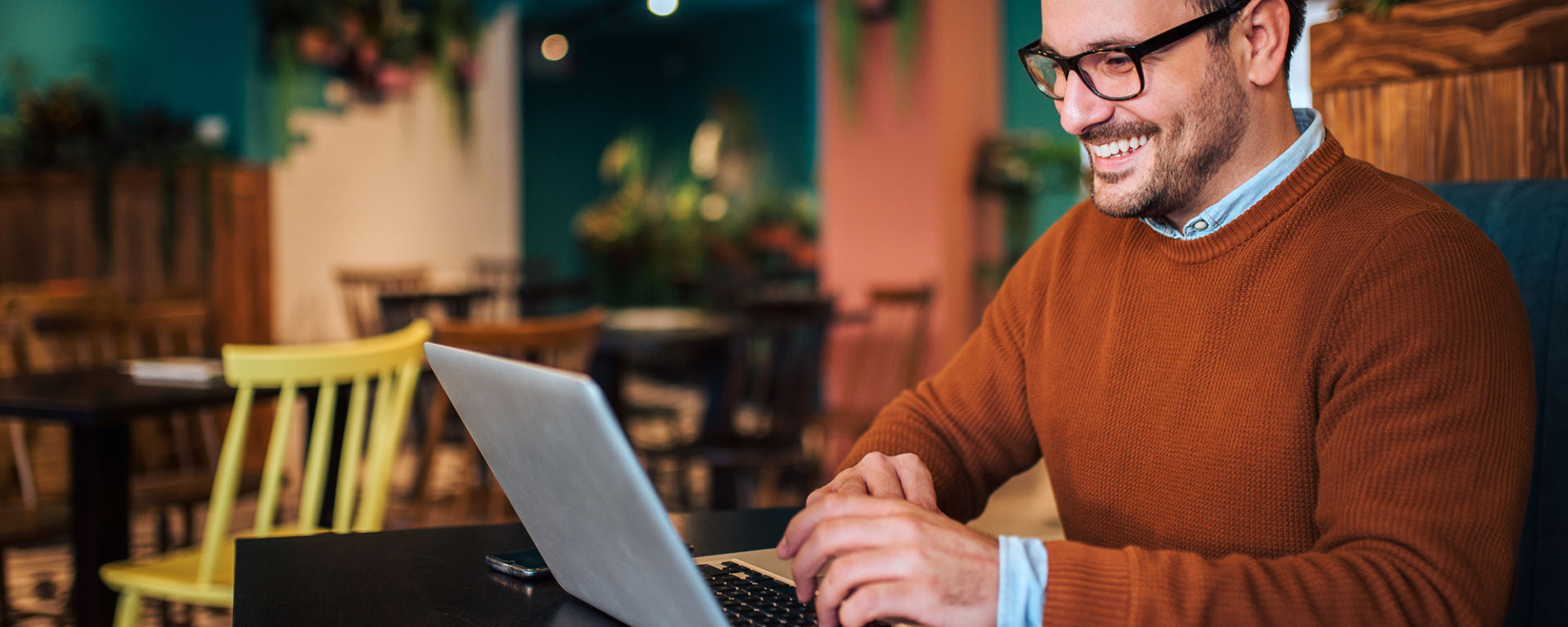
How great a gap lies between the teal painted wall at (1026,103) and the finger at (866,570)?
4499 mm

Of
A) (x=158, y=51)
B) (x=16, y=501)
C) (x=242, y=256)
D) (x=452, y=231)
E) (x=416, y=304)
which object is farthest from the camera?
(x=452, y=231)

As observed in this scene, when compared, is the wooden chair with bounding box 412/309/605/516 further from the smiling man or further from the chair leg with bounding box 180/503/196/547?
the smiling man

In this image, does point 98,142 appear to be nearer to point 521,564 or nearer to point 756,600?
point 521,564

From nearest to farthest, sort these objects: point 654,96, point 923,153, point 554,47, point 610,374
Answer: point 610,374 < point 923,153 < point 554,47 < point 654,96

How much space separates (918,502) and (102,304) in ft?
13.0

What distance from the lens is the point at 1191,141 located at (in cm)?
108

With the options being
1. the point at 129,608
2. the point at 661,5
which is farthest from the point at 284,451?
the point at 661,5

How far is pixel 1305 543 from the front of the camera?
3.33 ft

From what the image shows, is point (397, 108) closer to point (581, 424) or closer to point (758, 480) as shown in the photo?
point (758, 480)

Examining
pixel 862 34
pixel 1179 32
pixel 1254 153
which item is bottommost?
pixel 1254 153

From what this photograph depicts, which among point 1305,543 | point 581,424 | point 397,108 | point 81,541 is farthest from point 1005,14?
point 581,424

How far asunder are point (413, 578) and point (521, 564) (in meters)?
0.09

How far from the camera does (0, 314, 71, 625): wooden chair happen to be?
2566 millimetres

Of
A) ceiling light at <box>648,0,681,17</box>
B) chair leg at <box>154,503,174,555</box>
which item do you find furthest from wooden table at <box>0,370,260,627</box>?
ceiling light at <box>648,0,681,17</box>
